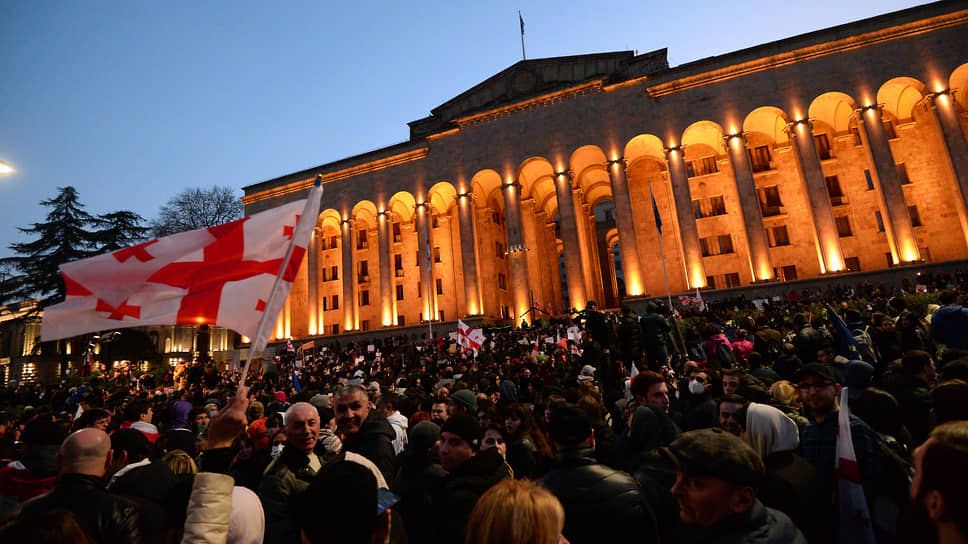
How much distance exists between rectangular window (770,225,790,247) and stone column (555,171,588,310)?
13.1 metres

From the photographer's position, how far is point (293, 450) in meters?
3.77

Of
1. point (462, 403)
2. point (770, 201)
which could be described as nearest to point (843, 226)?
point (770, 201)

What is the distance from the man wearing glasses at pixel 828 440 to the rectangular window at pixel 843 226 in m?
34.6

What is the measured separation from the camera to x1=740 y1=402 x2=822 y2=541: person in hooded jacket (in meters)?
2.96

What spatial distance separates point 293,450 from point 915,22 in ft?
128

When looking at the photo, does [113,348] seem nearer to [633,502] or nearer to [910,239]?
[633,502]

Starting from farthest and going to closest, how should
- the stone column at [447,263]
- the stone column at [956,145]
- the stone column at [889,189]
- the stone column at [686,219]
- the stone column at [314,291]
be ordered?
the stone column at [447,263], the stone column at [314,291], the stone column at [686,219], the stone column at [889,189], the stone column at [956,145]

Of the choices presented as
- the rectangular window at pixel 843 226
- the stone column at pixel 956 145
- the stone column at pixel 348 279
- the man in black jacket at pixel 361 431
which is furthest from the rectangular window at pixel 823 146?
the man in black jacket at pixel 361 431

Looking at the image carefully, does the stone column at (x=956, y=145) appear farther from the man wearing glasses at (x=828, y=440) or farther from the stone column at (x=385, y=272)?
the stone column at (x=385, y=272)

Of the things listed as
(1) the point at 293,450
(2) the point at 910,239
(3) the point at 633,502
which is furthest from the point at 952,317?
(2) the point at 910,239


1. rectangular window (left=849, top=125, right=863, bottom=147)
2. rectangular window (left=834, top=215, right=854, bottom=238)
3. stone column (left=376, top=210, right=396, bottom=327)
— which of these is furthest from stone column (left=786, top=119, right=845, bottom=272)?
stone column (left=376, top=210, right=396, bottom=327)

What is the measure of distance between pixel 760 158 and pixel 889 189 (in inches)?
318

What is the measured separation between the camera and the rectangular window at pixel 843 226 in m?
31.3

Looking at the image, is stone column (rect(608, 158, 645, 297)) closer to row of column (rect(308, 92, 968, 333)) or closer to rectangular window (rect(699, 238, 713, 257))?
row of column (rect(308, 92, 968, 333))
